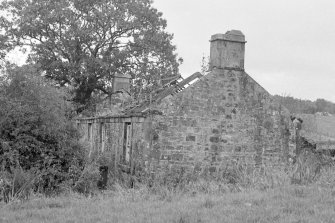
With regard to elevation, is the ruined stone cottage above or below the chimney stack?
below

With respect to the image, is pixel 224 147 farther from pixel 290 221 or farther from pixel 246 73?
pixel 290 221

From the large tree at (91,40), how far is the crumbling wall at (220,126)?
555 inches

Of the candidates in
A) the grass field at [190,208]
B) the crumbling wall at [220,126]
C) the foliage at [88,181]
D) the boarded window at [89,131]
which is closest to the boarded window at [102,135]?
the boarded window at [89,131]

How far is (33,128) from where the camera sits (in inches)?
563

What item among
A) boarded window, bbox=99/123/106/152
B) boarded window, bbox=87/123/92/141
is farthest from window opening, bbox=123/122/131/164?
boarded window, bbox=87/123/92/141

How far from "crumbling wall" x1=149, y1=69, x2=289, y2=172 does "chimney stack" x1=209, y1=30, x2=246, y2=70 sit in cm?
31

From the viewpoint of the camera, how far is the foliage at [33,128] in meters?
13.7

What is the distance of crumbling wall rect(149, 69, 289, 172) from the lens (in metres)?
17.2

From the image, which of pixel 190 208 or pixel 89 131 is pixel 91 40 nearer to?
pixel 89 131

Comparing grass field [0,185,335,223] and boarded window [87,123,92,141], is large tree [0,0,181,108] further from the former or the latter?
grass field [0,185,335,223]

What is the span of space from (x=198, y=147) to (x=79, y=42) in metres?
17.9

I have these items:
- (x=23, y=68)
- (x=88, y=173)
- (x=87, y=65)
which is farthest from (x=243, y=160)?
(x=87, y=65)

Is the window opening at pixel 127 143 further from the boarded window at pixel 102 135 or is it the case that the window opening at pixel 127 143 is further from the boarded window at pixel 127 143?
the boarded window at pixel 102 135

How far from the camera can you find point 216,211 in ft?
28.8
